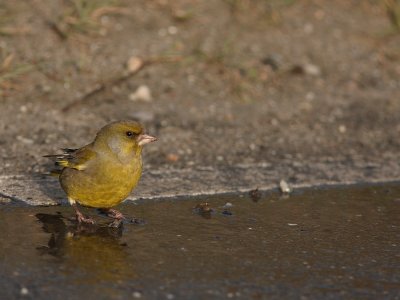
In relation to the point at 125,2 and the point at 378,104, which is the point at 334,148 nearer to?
the point at 378,104

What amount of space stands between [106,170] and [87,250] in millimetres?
652

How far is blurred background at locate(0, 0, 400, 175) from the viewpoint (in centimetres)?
738

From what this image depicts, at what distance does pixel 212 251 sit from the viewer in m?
4.90

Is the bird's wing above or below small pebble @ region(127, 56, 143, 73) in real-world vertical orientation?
below

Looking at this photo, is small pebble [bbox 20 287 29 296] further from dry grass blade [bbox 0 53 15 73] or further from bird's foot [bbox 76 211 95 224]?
dry grass blade [bbox 0 53 15 73]

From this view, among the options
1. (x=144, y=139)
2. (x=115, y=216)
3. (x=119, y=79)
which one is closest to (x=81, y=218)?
(x=115, y=216)

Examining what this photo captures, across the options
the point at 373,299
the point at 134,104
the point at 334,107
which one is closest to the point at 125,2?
the point at 134,104

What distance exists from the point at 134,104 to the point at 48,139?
121 cm

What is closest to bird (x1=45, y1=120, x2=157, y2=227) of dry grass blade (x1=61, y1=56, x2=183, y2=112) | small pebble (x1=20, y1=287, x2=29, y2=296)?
small pebble (x1=20, y1=287, x2=29, y2=296)

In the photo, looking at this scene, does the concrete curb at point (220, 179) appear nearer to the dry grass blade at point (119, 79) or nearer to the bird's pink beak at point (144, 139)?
the bird's pink beak at point (144, 139)

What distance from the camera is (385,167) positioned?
23.6 feet

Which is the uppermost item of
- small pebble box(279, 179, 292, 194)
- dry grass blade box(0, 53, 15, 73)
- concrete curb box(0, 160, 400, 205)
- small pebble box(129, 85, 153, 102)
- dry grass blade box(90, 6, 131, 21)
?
dry grass blade box(90, 6, 131, 21)

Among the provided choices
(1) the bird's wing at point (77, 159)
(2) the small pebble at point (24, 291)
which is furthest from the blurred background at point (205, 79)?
(2) the small pebble at point (24, 291)

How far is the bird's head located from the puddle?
1.47 ft
